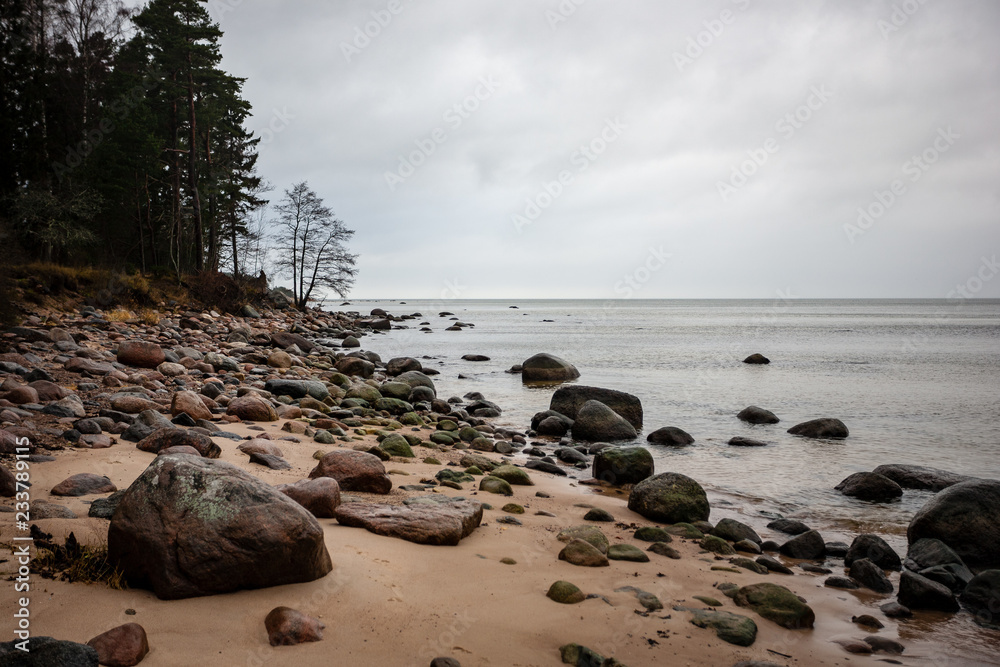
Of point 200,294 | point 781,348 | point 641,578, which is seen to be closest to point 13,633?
point 641,578

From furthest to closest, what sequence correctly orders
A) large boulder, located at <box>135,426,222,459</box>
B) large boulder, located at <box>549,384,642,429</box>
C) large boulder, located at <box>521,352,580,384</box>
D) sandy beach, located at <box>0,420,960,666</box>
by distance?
large boulder, located at <box>521,352,580,384</box>
large boulder, located at <box>549,384,642,429</box>
large boulder, located at <box>135,426,222,459</box>
sandy beach, located at <box>0,420,960,666</box>

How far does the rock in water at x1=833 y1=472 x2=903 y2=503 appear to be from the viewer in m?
7.41

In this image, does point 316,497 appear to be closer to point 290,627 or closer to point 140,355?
point 290,627

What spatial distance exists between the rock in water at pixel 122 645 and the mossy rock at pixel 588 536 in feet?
11.2

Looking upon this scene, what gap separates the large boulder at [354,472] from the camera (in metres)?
5.73

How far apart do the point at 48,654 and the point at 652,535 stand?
4825 mm

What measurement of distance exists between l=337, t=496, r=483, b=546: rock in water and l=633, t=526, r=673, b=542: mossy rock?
1824 millimetres

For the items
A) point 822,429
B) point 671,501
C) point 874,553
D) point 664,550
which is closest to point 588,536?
point 664,550

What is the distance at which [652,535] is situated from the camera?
A: 18.2ft

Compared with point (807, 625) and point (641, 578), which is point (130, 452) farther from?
point (807, 625)

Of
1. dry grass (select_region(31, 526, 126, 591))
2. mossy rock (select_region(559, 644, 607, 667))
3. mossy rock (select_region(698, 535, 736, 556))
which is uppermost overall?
dry grass (select_region(31, 526, 126, 591))

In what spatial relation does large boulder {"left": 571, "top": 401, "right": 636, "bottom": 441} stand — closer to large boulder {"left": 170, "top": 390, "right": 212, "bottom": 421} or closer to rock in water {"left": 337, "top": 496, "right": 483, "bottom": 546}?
rock in water {"left": 337, "top": 496, "right": 483, "bottom": 546}

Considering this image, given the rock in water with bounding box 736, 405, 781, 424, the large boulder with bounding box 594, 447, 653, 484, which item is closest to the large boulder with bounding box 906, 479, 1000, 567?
the large boulder with bounding box 594, 447, 653, 484

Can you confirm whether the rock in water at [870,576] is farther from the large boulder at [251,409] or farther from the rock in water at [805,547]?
the large boulder at [251,409]
